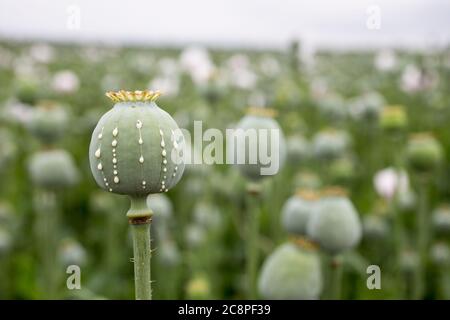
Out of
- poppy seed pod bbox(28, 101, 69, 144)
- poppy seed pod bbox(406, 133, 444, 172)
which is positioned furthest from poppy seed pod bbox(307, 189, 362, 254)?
poppy seed pod bbox(28, 101, 69, 144)

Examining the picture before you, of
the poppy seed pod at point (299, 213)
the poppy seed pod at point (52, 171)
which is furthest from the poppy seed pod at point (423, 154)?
the poppy seed pod at point (52, 171)

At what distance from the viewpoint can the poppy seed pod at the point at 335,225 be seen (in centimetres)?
143

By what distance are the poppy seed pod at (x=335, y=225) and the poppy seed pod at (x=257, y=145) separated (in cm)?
15

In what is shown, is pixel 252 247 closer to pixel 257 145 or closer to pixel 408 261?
pixel 257 145

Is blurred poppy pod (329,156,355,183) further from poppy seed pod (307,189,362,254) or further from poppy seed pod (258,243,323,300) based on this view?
poppy seed pod (258,243,323,300)

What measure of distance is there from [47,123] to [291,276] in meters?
1.31

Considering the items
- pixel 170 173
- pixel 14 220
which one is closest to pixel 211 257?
pixel 14 220

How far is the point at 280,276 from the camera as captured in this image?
1273 millimetres

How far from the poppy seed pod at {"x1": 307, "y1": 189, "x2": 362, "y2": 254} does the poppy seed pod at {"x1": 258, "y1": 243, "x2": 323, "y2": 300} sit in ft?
0.36

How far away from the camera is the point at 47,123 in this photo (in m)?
2.25

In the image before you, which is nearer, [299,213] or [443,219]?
[299,213]

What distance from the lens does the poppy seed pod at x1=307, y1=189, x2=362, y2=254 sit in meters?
1.43

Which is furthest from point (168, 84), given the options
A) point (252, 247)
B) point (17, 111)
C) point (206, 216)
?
point (252, 247)
